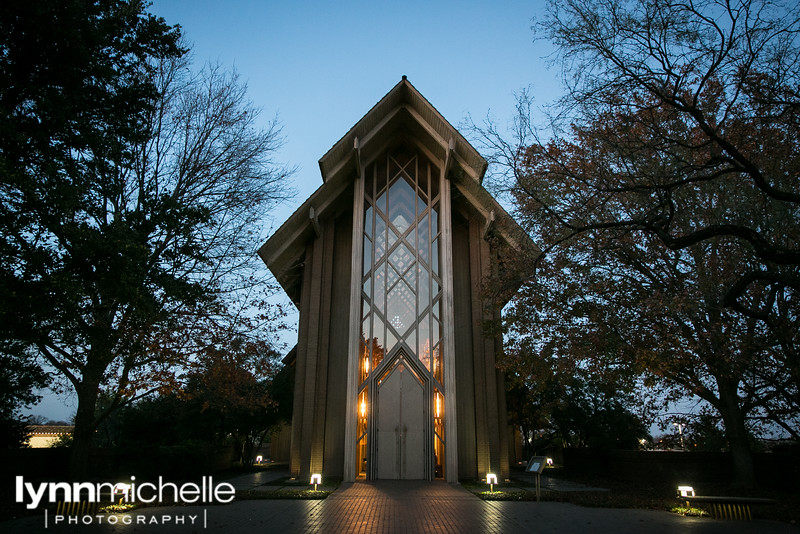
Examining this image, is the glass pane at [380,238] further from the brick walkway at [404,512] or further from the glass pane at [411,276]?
the brick walkway at [404,512]

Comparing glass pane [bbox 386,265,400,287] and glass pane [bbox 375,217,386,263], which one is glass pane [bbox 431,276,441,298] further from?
glass pane [bbox 375,217,386,263]

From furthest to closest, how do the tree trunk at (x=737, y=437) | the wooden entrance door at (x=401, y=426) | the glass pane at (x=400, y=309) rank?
the glass pane at (x=400, y=309)
the wooden entrance door at (x=401, y=426)
the tree trunk at (x=737, y=437)

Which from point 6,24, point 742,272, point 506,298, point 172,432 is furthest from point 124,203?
point 742,272

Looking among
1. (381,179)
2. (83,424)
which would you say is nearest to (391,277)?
(381,179)

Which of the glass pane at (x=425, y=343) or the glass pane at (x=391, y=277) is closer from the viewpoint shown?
the glass pane at (x=425, y=343)

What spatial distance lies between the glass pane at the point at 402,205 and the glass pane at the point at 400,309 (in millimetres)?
2556

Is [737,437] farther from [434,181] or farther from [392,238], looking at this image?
[434,181]

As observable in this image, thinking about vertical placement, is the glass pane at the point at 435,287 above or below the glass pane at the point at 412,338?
above

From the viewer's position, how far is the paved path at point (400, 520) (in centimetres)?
787

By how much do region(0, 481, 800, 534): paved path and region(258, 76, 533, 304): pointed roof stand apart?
8934 mm

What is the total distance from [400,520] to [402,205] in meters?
12.3

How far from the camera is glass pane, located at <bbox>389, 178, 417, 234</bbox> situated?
18.6 meters

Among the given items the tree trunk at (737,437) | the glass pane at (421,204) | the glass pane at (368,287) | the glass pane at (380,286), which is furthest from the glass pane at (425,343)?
the tree trunk at (737,437)

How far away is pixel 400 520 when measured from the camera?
28.8ft
